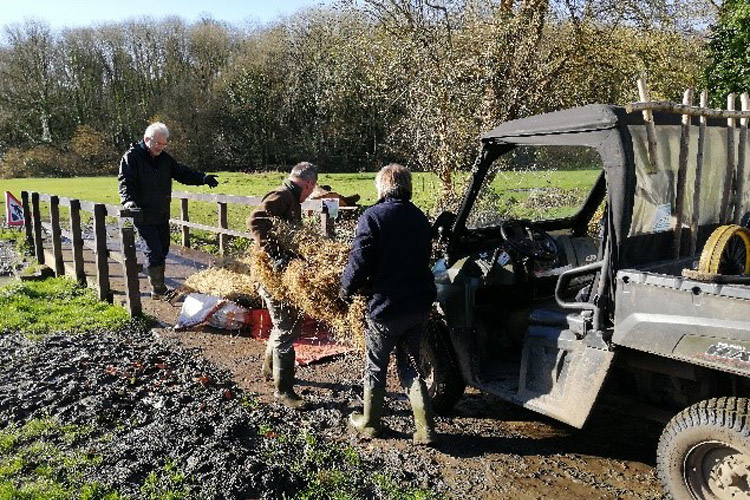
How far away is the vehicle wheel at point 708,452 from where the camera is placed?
113 inches

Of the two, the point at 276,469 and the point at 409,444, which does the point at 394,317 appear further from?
the point at 276,469

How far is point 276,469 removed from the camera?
365 cm

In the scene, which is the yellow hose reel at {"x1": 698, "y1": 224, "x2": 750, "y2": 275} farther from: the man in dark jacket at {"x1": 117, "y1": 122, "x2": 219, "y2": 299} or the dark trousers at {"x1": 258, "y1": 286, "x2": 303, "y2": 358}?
the man in dark jacket at {"x1": 117, "y1": 122, "x2": 219, "y2": 299}

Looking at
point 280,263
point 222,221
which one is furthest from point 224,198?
point 280,263

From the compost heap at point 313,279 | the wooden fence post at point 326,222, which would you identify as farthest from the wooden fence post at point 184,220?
the compost heap at point 313,279

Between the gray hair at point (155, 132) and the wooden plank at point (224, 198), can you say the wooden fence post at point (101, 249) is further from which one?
the wooden plank at point (224, 198)

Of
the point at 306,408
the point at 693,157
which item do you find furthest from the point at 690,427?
the point at 306,408

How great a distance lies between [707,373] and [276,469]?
8.04 feet

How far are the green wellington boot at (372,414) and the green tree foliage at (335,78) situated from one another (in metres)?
6.85

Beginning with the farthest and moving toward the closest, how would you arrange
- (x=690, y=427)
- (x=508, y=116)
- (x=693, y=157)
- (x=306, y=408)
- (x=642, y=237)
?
(x=508, y=116), (x=306, y=408), (x=693, y=157), (x=642, y=237), (x=690, y=427)

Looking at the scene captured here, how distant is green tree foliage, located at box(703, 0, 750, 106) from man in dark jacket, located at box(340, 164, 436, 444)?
10624mm

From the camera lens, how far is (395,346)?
414 centimetres

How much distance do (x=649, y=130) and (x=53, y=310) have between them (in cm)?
677

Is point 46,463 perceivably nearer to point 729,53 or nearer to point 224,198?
point 224,198
